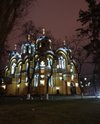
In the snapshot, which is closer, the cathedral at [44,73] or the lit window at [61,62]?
the cathedral at [44,73]

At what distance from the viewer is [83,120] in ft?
47.3

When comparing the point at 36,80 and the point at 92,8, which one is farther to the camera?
the point at 36,80

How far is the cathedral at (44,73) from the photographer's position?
67.0m

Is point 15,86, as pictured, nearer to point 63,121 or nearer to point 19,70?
point 19,70

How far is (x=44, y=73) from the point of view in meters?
68.2

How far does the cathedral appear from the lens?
67.0 metres

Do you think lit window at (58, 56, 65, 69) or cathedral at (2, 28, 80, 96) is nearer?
cathedral at (2, 28, 80, 96)

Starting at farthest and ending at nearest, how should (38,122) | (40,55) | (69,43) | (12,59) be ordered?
(12,59) < (69,43) < (40,55) < (38,122)

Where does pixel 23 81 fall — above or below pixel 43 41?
below

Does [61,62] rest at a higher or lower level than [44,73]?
higher

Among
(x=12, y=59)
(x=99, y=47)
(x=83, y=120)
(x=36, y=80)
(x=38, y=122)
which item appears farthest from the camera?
(x=12, y=59)

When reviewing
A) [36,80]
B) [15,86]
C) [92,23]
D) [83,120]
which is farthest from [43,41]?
[83,120]

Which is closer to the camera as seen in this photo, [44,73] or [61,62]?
[44,73]

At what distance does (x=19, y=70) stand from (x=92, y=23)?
40.2 m
